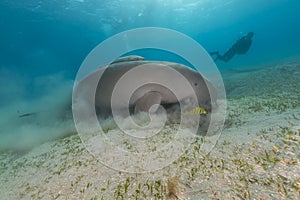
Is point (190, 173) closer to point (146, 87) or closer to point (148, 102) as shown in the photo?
point (148, 102)

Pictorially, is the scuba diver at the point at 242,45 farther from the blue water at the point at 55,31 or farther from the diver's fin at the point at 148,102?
the diver's fin at the point at 148,102

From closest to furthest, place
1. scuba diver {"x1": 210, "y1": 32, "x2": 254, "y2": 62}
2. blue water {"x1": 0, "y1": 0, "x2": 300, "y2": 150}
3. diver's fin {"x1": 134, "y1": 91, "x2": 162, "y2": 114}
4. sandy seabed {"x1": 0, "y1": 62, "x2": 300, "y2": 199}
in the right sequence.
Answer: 1. sandy seabed {"x1": 0, "y1": 62, "x2": 300, "y2": 199}
2. diver's fin {"x1": 134, "y1": 91, "x2": 162, "y2": 114}
3. scuba diver {"x1": 210, "y1": 32, "x2": 254, "y2": 62}
4. blue water {"x1": 0, "y1": 0, "x2": 300, "y2": 150}

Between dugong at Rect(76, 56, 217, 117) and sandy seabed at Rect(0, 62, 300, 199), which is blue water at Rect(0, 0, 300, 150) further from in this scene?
sandy seabed at Rect(0, 62, 300, 199)

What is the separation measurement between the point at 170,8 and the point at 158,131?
133 feet

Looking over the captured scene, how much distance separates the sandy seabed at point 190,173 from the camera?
231 centimetres

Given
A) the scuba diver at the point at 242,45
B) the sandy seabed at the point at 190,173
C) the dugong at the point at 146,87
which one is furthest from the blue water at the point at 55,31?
the sandy seabed at the point at 190,173

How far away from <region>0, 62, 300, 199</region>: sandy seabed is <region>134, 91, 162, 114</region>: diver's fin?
5.15ft

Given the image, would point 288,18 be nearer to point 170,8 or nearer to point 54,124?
point 170,8

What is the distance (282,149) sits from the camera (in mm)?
3100

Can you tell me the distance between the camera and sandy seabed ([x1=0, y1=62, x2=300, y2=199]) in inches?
91.1

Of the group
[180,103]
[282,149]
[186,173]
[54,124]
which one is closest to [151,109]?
[180,103]

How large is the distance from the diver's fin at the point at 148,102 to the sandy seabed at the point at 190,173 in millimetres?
Result: 1570

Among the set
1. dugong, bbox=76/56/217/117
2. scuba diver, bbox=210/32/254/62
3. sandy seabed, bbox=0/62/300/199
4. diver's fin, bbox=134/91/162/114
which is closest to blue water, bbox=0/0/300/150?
scuba diver, bbox=210/32/254/62

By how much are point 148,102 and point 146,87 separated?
19.9 inches
